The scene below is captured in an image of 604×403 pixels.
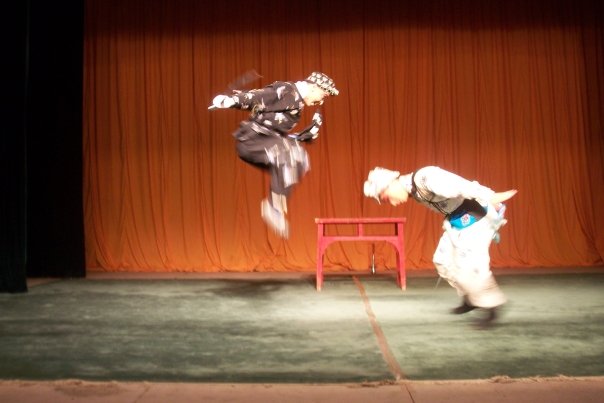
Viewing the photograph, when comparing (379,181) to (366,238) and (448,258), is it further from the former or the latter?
(366,238)

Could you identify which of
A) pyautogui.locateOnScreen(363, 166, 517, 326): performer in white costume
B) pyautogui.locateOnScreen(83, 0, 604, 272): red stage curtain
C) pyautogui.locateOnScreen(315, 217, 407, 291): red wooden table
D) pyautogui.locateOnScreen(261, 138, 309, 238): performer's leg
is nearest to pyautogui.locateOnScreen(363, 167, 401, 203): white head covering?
pyautogui.locateOnScreen(363, 166, 517, 326): performer in white costume

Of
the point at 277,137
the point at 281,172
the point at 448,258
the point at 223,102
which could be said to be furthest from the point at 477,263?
the point at 223,102

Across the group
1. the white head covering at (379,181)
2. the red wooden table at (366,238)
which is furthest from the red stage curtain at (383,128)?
the white head covering at (379,181)

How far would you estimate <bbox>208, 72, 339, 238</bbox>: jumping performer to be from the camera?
3.37m

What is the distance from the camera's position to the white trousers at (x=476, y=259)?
10.9ft

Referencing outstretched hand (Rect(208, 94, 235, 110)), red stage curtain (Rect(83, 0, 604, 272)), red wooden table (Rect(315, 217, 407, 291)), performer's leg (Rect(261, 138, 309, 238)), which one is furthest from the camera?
red stage curtain (Rect(83, 0, 604, 272))

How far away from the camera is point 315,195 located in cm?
707

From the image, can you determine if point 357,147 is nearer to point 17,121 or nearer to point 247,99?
point 17,121

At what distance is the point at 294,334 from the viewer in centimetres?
372

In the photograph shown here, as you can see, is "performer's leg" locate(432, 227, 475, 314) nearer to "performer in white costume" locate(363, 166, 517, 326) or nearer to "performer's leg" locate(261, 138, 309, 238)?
"performer in white costume" locate(363, 166, 517, 326)

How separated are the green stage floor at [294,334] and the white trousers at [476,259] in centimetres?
26

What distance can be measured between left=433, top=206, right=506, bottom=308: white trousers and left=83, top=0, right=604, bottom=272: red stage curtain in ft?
11.9

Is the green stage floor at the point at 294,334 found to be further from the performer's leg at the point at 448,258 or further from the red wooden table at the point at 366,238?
the performer's leg at the point at 448,258

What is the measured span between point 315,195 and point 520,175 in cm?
223
